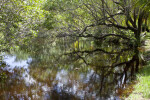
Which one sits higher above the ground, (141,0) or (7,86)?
(141,0)

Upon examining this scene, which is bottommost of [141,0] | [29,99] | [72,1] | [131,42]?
[29,99]

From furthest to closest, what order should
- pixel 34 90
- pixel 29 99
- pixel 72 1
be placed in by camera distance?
pixel 72 1, pixel 34 90, pixel 29 99

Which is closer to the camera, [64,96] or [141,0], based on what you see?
[64,96]

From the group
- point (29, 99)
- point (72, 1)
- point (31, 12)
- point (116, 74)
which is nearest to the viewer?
point (29, 99)

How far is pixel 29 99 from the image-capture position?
6980 millimetres

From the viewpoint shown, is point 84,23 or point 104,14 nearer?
point 104,14

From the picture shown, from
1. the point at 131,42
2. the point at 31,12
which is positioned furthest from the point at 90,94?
the point at 131,42

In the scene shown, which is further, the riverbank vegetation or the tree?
the tree

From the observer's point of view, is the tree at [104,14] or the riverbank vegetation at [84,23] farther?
the tree at [104,14]

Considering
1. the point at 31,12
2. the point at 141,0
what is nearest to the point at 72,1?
the point at 31,12

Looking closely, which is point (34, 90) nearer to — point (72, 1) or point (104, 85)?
point (104, 85)

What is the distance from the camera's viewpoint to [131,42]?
22359 mm

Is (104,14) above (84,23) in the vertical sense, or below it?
above

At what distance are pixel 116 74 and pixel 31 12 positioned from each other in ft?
24.7
